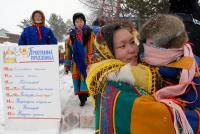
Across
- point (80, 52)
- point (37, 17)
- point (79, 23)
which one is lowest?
point (80, 52)

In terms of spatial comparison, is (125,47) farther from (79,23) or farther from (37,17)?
(37,17)

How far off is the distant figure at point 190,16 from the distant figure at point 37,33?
13.9 ft

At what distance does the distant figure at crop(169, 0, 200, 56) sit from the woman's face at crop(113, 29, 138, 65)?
0.60m

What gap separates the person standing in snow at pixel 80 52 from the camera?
21.6 feet

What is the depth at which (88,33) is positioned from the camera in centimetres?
656

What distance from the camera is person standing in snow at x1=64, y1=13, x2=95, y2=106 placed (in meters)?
6.57

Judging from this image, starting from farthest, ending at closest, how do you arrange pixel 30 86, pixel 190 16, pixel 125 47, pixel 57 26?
1. pixel 57 26
2. pixel 30 86
3. pixel 190 16
4. pixel 125 47

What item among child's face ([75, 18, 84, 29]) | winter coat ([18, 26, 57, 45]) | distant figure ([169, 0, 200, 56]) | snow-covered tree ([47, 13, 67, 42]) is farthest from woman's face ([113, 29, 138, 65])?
snow-covered tree ([47, 13, 67, 42])

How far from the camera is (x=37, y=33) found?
6.75 m

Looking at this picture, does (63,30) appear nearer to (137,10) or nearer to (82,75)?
(137,10)

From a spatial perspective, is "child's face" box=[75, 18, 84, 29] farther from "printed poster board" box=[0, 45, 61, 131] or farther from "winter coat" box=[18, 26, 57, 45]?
"printed poster board" box=[0, 45, 61, 131]

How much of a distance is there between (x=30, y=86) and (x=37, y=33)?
1.18 m

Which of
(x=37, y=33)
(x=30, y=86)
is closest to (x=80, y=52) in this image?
(x=37, y=33)

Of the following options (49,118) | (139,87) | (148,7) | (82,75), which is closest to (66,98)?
(82,75)
